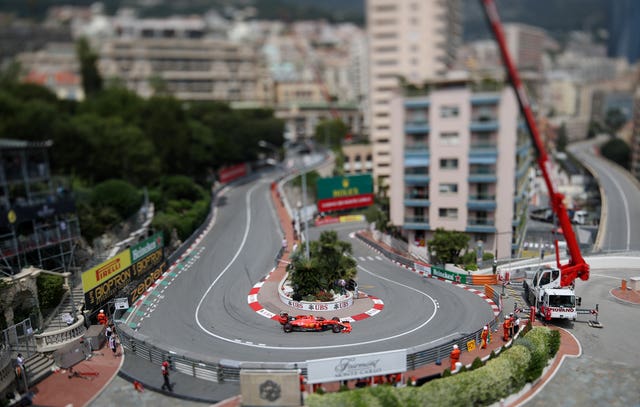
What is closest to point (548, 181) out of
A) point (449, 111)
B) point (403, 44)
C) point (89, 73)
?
point (449, 111)

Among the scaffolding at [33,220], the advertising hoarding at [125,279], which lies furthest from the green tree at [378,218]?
the scaffolding at [33,220]

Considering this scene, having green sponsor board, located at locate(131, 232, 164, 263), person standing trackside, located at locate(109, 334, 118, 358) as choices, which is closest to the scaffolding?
green sponsor board, located at locate(131, 232, 164, 263)

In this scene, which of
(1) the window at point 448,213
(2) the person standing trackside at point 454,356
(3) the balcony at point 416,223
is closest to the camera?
(2) the person standing trackside at point 454,356

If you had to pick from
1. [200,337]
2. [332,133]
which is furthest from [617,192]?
[200,337]

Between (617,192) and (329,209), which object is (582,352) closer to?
(329,209)

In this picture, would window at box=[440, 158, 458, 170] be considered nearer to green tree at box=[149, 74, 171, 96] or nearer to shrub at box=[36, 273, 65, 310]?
shrub at box=[36, 273, 65, 310]

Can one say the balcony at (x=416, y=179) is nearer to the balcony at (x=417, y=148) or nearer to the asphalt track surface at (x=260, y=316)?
the balcony at (x=417, y=148)
